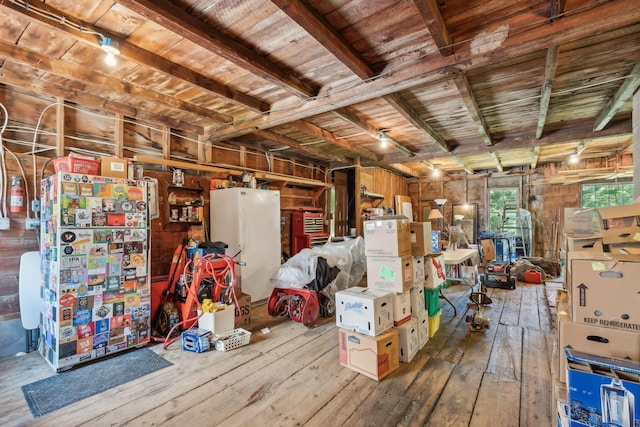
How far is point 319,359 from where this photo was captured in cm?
279

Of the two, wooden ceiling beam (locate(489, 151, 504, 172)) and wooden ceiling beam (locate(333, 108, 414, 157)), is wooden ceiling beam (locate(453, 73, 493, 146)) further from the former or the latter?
wooden ceiling beam (locate(489, 151, 504, 172))

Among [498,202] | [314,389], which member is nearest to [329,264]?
[314,389]

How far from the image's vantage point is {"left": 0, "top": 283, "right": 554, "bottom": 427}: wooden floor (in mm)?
1972

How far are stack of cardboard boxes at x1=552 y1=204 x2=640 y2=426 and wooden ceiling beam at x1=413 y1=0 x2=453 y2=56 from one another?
166cm

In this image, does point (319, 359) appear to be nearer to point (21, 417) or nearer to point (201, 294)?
point (201, 294)

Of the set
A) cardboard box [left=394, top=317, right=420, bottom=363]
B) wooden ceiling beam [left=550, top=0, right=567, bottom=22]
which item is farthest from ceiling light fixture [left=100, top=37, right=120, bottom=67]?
cardboard box [left=394, top=317, right=420, bottom=363]

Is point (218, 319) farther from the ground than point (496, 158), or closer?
closer

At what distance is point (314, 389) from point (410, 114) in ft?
10.2

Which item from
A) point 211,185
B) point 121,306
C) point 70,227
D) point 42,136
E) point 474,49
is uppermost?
point 474,49

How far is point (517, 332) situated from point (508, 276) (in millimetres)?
2397

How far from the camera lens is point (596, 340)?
1.64 meters

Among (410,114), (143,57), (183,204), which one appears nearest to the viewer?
(143,57)

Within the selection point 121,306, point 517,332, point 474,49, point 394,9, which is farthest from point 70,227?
point 517,332

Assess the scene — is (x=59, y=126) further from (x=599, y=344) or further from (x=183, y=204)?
(x=599, y=344)
